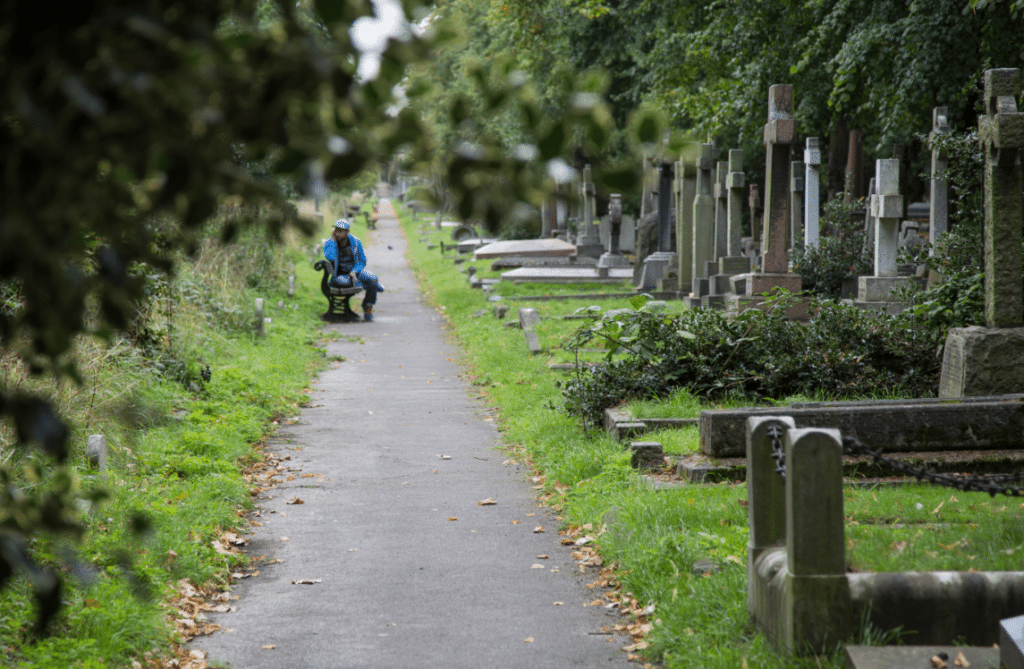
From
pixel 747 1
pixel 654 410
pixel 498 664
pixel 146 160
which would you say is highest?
pixel 747 1

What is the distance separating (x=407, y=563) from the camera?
20.1 feet

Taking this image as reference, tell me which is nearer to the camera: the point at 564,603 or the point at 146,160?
the point at 146,160

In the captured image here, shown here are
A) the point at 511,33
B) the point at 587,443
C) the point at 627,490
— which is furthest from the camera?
the point at 511,33

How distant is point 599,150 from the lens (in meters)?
1.98

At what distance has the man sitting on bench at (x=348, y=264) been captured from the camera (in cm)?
1914

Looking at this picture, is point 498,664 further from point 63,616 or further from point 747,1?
point 747,1

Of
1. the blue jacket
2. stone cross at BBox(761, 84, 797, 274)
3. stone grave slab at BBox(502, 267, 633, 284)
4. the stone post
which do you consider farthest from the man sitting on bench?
stone cross at BBox(761, 84, 797, 274)

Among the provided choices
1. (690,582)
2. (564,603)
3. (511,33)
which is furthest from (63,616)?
(511,33)

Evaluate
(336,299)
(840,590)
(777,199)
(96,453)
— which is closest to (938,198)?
(777,199)

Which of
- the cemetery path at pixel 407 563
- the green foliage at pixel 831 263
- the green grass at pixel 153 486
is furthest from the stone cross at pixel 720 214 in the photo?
the cemetery path at pixel 407 563

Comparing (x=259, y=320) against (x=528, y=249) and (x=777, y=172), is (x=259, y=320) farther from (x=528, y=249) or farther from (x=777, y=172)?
(x=528, y=249)

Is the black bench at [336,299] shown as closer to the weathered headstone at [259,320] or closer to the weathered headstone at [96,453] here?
the weathered headstone at [259,320]

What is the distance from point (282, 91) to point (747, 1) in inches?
727

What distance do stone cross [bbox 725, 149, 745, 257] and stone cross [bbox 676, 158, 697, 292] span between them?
0.64m
